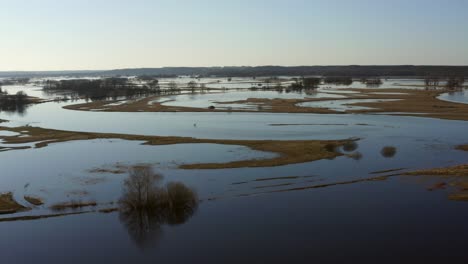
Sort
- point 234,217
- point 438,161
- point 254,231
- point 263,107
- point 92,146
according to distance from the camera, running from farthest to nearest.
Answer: point 263,107 < point 92,146 < point 438,161 < point 234,217 < point 254,231

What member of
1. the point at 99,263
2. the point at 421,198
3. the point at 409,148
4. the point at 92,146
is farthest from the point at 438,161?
the point at 92,146

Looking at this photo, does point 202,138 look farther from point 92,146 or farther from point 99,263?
point 99,263

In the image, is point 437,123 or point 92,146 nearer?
point 92,146

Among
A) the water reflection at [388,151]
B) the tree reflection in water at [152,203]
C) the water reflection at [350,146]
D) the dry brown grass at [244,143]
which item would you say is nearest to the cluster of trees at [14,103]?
the dry brown grass at [244,143]

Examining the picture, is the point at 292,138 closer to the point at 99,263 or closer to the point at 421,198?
the point at 421,198

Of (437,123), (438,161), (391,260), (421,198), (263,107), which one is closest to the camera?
(391,260)

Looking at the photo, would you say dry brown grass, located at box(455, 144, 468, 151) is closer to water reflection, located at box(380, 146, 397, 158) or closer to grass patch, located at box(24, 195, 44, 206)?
water reflection, located at box(380, 146, 397, 158)
